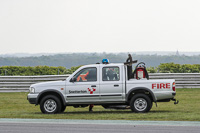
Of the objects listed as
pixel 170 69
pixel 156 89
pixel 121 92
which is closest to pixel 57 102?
pixel 121 92

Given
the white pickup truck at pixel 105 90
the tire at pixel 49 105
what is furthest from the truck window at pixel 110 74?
the tire at pixel 49 105

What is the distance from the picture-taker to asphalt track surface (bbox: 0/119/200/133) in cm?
1176

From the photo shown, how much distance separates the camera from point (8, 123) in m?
13.6

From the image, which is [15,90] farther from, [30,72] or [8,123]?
[8,123]

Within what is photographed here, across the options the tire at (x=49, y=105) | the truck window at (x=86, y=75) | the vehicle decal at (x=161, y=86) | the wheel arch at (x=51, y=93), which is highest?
the truck window at (x=86, y=75)

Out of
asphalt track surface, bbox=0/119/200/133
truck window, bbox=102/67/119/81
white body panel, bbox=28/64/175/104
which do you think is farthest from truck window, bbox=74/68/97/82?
asphalt track surface, bbox=0/119/200/133

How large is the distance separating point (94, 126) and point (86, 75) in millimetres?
3876

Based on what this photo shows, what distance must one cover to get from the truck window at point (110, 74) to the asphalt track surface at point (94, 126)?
2532mm

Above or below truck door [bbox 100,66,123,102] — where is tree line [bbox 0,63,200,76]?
above

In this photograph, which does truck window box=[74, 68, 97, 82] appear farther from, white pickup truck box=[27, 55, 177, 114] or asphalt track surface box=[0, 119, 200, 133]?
asphalt track surface box=[0, 119, 200, 133]

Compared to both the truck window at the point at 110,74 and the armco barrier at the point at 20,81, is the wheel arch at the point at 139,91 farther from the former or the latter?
the armco barrier at the point at 20,81

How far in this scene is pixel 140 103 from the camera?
1598cm

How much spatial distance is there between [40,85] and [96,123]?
3.73 metres

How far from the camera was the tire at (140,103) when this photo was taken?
15898 mm
